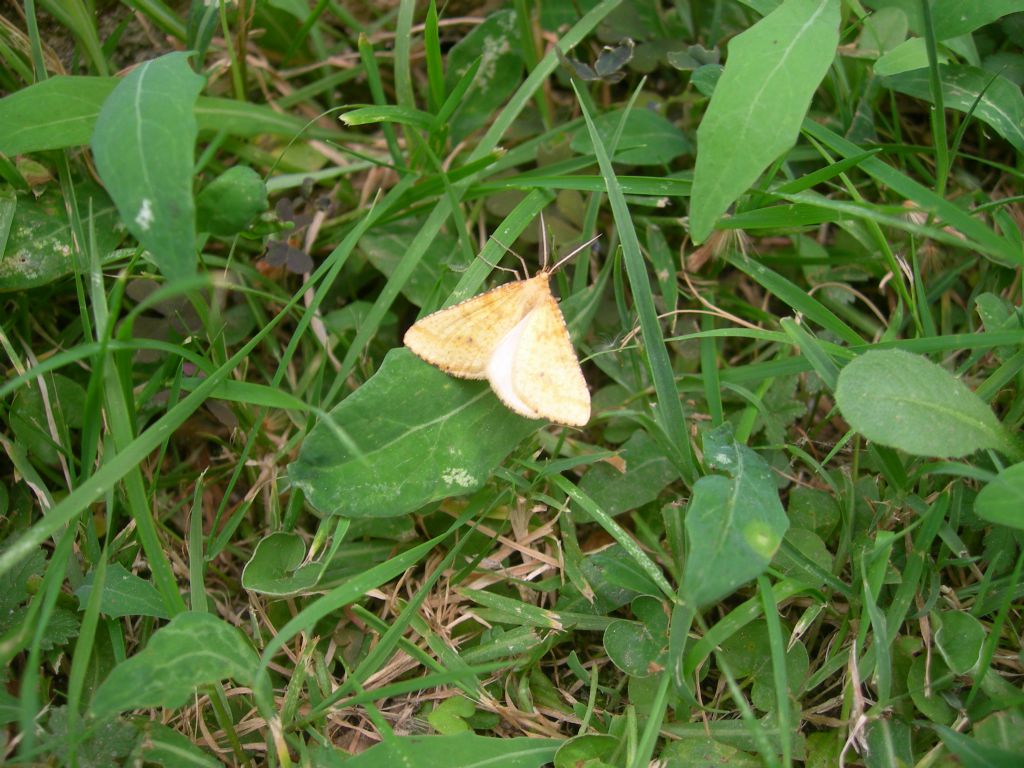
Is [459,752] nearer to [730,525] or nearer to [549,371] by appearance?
[730,525]

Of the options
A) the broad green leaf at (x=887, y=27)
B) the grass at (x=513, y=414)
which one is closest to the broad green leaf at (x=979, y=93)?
the grass at (x=513, y=414)

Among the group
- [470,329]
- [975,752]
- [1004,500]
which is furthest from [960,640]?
[470,329]

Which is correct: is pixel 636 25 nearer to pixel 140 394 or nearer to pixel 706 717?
pixel 140 394

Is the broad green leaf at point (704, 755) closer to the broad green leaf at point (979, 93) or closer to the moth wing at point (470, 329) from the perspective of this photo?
the moth wing at point (470, 329)

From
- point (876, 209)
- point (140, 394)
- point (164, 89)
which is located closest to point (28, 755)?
point (140, 394)

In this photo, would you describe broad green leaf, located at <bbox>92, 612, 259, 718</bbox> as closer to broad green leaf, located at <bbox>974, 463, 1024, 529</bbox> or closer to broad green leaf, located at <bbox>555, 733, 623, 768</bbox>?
broad green leaf, located at <bbox>555, 733, 623, 768</bbox>

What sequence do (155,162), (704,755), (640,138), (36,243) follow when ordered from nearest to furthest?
1. (155,162)
2. (704,755)
3. (36,243)
4. (640,138)
